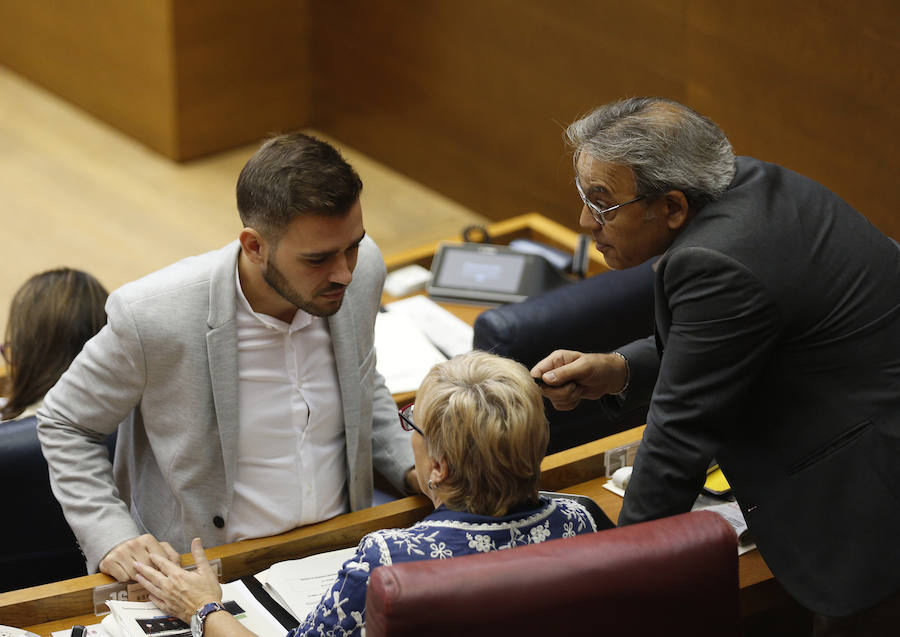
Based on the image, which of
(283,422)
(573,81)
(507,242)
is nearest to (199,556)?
(283,422)

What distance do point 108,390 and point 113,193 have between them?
4111mm

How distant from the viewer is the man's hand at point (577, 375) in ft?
8.02

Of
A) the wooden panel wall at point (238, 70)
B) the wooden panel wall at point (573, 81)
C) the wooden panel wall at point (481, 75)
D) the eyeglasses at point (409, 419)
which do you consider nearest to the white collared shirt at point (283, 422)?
the eyeglasses at point (409, 419)

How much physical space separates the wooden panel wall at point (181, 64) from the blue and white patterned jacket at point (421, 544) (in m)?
4.79

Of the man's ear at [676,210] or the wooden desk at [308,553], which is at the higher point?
the man's ear at [676,210]

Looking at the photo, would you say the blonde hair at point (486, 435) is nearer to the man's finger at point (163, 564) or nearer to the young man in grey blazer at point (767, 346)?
the young man in grey blazer at point (767, 346)

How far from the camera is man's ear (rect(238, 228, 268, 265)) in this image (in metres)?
2.30

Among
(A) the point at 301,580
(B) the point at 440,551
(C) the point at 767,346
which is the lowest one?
(A) the point at 301,580

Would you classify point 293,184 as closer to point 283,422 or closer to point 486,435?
point 283,422

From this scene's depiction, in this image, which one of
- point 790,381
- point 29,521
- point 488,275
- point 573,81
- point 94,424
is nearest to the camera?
point 790,381

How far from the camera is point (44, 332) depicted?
3012 millimetres

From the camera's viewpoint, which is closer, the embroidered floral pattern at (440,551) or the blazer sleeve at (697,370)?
the embroidered floral pattern at (440,551)

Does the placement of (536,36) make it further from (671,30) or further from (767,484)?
(767,484)

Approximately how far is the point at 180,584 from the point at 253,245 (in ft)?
2.17
